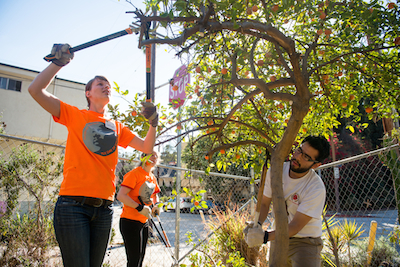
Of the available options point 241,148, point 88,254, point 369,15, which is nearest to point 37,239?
point 88,254

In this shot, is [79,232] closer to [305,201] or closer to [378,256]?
[305,201]

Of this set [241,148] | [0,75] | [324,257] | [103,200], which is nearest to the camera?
[103,200]

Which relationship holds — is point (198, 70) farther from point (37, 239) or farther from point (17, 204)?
point (17, 204)

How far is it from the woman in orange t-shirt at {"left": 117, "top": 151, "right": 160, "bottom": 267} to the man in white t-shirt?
1274 mm

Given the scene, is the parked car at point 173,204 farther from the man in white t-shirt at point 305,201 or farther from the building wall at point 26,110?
the building wall at point 26,110

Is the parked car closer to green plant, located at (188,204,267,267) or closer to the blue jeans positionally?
the blue jeans

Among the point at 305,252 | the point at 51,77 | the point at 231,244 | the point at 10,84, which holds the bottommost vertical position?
the point at 231,244

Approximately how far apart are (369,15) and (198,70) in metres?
1.40

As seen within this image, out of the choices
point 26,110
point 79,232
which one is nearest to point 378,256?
point 79,232

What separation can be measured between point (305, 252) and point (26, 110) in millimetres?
15379

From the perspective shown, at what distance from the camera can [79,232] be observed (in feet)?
5.07

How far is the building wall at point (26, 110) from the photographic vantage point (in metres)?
13.1

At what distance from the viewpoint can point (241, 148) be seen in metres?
2.85

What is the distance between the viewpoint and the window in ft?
43.7
